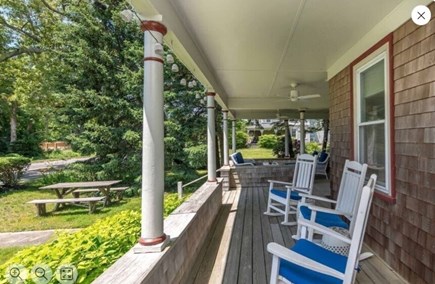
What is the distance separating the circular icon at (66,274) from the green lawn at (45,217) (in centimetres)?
495

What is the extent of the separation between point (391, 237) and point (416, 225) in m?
0.47

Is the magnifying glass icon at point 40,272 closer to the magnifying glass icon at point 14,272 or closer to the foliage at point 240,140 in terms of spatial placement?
the magnifying glass icon at point 14,272

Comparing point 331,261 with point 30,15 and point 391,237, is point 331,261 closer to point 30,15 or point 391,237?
point 391,237

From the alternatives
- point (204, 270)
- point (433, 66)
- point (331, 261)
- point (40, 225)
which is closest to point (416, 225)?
point (331, 261)

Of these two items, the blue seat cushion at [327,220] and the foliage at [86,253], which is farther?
the blue seat cushion at [327,220]

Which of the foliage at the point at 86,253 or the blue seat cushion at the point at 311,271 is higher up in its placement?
the blue seat cushion at the point at 311,271

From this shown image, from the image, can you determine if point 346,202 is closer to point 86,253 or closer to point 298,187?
point 298,187

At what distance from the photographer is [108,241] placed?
2500 mm

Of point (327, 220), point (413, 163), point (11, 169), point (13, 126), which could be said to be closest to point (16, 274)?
point (327, 220)

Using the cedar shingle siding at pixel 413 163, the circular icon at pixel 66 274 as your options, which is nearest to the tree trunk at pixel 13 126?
the circular icon at pixel 66 274

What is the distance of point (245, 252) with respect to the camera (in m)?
3.05

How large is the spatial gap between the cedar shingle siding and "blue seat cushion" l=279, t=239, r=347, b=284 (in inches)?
34.2

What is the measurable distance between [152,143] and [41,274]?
1136mm

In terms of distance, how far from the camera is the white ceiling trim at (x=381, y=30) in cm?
233
